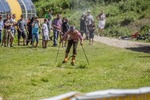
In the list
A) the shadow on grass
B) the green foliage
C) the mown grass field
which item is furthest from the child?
the green foliage

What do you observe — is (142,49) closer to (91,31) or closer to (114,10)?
(91,31)

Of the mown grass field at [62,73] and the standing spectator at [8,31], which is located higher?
the standing spectator at [8,31]

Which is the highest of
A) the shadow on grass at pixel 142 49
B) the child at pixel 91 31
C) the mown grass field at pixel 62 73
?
the child at pixel 91 31

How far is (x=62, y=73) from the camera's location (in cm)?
1523

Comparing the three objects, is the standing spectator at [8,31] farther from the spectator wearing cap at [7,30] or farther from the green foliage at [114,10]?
the green foliage at [114,10]

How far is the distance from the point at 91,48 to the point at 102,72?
773cm

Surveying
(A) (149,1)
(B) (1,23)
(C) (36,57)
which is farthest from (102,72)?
(A) (149,1)

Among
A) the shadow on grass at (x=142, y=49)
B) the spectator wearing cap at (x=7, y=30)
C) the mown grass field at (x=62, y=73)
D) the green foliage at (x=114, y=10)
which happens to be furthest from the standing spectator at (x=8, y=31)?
the green foliage at (x=114, y=10)

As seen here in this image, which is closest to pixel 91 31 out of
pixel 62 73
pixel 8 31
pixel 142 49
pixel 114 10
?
pixel 142 49

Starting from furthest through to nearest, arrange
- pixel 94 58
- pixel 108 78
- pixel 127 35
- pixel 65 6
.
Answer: pixel 65 6 → pixel 127 35 → pixel 94 58 → pixel 108 78

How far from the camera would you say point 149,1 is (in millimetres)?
38781

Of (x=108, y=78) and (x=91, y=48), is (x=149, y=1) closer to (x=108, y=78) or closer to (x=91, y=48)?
(x=91, y=48)

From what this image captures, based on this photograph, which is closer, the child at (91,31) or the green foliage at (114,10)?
the child at (91,31)

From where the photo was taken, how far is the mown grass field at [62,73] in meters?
12.7
